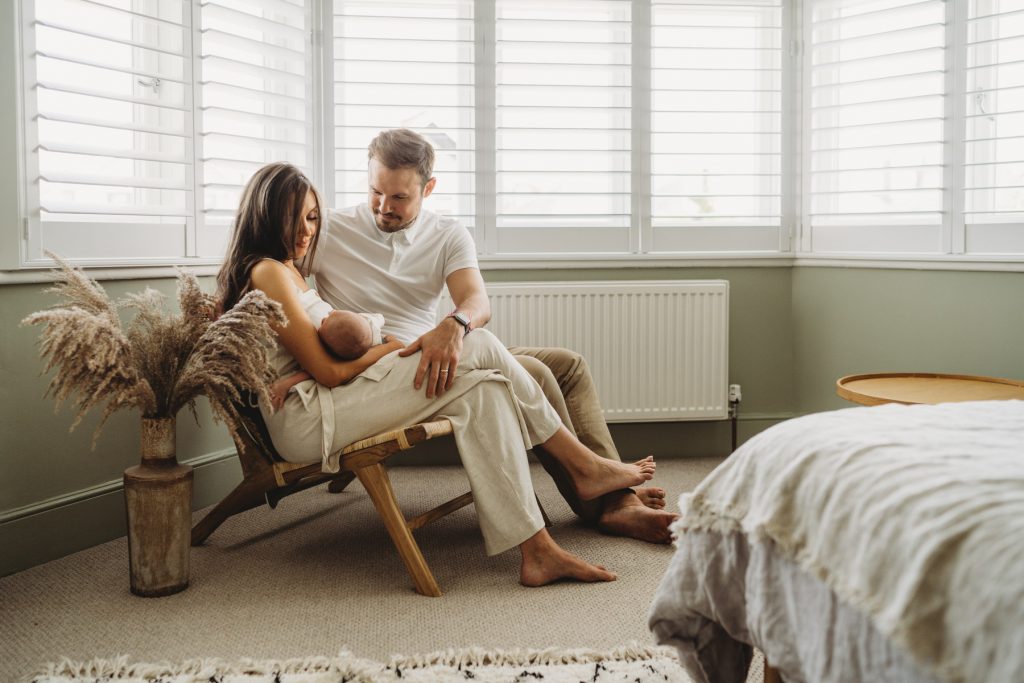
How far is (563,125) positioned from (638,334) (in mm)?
870

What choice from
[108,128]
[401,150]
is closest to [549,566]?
[401,150]

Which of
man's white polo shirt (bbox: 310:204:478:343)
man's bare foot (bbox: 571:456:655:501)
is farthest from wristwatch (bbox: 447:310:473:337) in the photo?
man's bare foot (bbox: 571:456:655:501)

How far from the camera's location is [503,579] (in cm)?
227

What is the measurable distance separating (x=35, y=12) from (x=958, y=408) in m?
2.34

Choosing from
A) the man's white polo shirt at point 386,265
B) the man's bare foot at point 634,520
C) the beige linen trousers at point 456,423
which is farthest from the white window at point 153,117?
the man's bare foot at point 634,520

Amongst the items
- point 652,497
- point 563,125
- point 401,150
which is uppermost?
point 563,125

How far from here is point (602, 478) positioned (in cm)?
247

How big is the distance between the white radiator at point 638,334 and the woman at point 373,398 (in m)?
1.08

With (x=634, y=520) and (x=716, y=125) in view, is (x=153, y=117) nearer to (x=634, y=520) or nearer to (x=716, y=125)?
(x=634, y=520)

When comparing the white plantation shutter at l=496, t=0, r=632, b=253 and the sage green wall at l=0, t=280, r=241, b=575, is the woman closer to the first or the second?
the sage green wall at l=0, t=280, r=241, b=575

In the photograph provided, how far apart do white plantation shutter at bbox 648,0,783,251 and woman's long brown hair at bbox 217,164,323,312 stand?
1724 mm

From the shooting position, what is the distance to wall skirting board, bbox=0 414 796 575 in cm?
236

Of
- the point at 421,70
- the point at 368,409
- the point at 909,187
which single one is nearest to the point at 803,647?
the point at 368,409

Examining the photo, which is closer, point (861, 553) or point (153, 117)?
point (861, 553)
